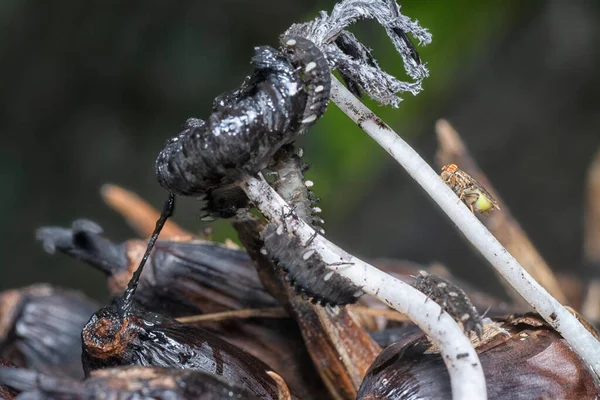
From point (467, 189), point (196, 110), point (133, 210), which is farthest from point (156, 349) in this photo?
point (196, 110)

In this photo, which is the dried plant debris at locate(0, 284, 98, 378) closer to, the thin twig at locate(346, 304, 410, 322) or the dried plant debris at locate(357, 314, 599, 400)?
the thin twig at locate(346, 304, 410, 322)

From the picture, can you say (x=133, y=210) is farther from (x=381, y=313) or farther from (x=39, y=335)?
(x=381, y=313)

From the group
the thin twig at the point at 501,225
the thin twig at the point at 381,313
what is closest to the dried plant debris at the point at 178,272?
the thin twig at the point at 381,313

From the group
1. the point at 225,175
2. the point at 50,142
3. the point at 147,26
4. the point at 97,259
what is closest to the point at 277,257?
the point at 225,175

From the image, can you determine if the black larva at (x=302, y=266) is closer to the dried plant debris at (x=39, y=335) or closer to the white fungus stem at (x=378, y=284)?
the white fungus stem at (x=378, y=284)

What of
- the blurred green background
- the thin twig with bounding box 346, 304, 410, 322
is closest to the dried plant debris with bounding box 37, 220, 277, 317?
the thin twig with bounding box 346, 304, 410, 322

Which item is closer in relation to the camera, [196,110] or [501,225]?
[501,225]

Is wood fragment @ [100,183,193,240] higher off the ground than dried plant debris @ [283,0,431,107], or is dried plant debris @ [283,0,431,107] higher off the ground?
dried plant debris @ [283,0,431,107]
